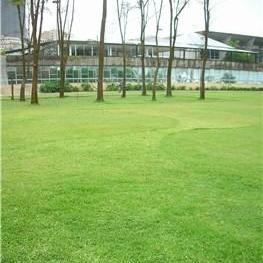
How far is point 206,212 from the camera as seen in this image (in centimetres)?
588

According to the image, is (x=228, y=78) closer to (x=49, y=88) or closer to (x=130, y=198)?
(x=49, y=88)

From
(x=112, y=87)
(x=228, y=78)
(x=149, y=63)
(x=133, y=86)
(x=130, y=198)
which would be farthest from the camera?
(x=228, y=78)

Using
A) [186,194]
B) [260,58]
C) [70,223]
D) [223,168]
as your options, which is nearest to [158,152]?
[223,168]

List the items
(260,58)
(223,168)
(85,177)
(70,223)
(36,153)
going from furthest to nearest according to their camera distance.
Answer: (260,58) < (36,153) < (223,168) < (85,177) < (70,223)

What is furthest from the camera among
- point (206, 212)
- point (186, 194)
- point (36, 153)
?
point (36, 153)

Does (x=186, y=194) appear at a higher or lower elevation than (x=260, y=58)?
lower

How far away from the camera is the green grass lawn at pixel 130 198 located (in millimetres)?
4730

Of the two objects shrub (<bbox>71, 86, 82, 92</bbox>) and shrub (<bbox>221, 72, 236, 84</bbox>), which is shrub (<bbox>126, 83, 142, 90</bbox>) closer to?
shrub (<bbox>71, 86, 82, 92</bbox>)

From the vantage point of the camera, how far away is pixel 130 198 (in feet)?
20.7

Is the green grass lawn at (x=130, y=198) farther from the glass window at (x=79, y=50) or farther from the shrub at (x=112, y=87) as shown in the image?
the glass window at (x=79, y=50)

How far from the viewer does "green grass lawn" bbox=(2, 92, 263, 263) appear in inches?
186

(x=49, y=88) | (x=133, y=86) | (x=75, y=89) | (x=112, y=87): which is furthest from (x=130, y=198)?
(x=133, y=86)

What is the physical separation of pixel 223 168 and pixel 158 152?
5.62 feet

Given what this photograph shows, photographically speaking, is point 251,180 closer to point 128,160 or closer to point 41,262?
point 128,160
